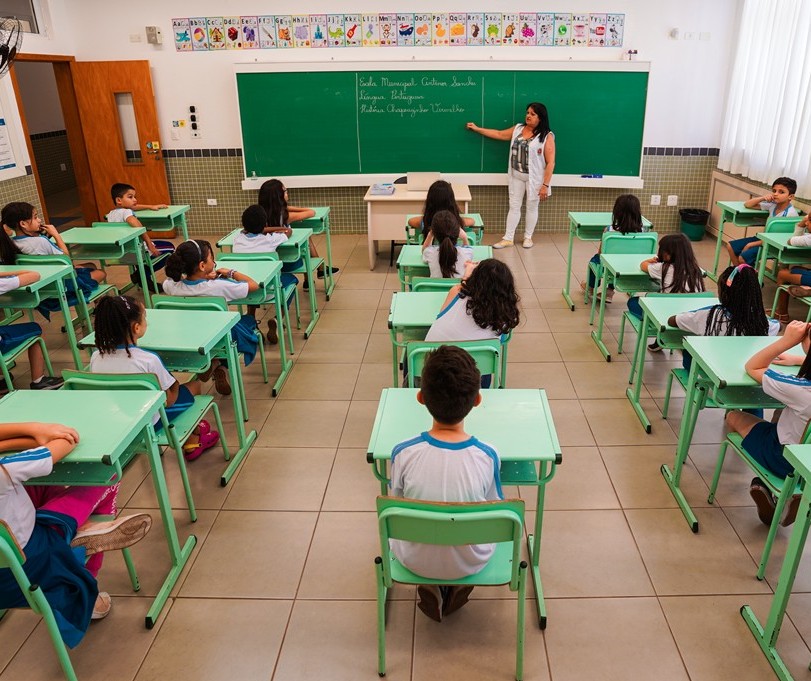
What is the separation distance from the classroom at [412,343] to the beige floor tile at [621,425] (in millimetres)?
22

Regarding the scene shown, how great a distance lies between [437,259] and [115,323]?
80.7 inches

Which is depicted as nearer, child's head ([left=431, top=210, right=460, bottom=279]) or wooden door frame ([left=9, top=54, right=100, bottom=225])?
child's head ([left=431, top=210, right=460, bottom=279])

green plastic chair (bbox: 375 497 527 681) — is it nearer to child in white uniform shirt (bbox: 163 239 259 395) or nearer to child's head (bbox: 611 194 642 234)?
child in white uniform shirt (bbox: 163 239 259 395)

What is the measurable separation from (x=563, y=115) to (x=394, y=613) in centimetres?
622

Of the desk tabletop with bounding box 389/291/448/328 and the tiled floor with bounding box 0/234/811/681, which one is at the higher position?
the desk tabletop with bounding box 389/291/448/328

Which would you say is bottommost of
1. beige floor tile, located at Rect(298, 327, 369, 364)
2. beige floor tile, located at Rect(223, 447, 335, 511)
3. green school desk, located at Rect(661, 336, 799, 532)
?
beige floor tile, located at Rect(223, 447, 335, 511)

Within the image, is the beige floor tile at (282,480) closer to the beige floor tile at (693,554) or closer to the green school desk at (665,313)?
the beige floor tile at (693,554)

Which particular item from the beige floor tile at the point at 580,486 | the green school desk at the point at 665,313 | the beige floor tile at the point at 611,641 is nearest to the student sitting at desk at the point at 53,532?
the beige floor tile at the point at 611,641

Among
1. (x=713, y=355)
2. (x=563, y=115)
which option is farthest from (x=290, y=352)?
(x=563, y=115)

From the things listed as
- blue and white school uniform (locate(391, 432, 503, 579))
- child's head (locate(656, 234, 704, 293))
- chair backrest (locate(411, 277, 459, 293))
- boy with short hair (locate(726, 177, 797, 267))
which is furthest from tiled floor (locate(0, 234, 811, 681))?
boy with short hair (locate(726, 177, 797, 267))

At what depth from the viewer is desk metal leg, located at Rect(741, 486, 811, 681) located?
1.99 metres

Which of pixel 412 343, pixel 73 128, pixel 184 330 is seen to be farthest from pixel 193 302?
pixel 73 128

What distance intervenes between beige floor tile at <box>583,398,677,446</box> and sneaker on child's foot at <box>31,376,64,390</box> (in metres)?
3.30

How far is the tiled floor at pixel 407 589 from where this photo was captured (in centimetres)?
218
